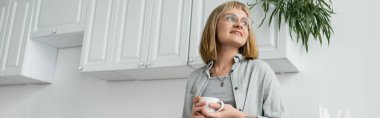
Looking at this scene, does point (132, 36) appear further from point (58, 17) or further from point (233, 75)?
point (233, 75)

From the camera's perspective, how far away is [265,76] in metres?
1.14

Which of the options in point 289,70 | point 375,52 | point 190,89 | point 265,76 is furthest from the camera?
point 289,70

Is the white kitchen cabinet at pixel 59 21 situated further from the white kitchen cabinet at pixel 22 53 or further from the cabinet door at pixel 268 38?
the cabinet door at pixel 268 38

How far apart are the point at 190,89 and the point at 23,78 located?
6.83ft

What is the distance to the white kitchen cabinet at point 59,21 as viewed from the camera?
8.91 feet

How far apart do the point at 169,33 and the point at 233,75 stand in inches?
45.6

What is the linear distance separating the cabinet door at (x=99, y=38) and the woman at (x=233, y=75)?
129 centimetres

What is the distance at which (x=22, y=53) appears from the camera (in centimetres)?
291

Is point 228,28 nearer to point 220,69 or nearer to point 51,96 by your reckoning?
point 220,69

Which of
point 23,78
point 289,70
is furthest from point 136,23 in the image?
point 23,78

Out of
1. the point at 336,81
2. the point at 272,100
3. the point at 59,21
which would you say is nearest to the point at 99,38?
the point at 59,21

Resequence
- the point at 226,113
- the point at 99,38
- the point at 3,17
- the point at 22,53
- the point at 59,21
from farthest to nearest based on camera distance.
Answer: the point at 3,17 → the point at 22,53 → the point at 59,21 → the point at 99,38 → the point at 226,113

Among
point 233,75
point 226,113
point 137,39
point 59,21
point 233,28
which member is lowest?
point 226,113

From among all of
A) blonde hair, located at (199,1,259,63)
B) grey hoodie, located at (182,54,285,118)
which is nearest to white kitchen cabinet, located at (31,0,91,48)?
blonde hair, located at (199,1,259,63)
